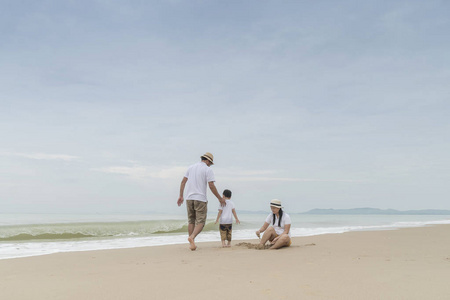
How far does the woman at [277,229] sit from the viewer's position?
660 cm

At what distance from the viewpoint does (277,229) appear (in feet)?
23.0

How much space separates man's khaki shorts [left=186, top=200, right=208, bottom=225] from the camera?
22.8ft

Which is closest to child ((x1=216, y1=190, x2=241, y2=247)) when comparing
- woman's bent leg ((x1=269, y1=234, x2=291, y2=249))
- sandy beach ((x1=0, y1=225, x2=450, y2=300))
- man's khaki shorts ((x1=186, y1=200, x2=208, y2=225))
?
man's khaki shorts ((x1=186, y1=200, x2=208, y2=225))

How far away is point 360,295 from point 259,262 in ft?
6.52

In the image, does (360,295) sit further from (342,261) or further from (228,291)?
(342,261)

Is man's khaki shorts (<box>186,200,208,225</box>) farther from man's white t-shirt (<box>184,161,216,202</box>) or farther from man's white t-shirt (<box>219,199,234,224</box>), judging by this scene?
man's white t-shirt (<box>219,199,234,224</box>)

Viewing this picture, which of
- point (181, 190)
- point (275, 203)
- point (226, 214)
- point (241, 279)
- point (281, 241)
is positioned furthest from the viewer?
point (226, 214)

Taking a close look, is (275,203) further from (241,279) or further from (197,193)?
(241,279)

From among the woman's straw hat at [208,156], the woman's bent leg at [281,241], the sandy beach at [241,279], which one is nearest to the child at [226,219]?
the woman's straw hat at [208,156]

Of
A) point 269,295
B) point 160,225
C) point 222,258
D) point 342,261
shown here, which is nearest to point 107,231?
point 160,225

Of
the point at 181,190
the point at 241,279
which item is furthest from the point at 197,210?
the point at 241,279

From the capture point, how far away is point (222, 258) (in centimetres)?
543

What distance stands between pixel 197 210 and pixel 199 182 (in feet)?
1.80

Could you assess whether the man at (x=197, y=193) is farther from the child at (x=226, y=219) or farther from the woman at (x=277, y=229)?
the woman at (x=277, y=229)
